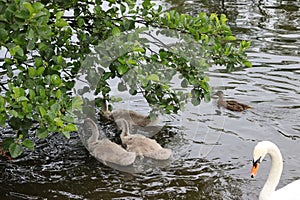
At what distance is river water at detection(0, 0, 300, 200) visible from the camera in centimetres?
570

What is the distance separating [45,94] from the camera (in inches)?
184

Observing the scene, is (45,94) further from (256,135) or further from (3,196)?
(256,135)

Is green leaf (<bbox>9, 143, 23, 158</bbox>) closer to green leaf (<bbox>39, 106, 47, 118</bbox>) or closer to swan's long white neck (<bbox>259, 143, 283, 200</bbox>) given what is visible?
green leaf (<bbox>39, 106, 47, 118</bbox>)

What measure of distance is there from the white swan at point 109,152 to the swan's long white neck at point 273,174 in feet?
5.67

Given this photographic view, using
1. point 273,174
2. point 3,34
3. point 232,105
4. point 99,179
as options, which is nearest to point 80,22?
point 3,34

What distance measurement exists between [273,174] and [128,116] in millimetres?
2654

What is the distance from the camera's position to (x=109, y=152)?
21.0 ft

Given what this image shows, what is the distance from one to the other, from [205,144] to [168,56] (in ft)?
5.31

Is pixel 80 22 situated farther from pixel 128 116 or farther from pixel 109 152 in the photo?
pixel 128 116

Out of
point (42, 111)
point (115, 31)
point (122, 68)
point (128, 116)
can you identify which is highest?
point (115, 31)

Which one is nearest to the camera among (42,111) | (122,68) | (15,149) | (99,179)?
(42,111)

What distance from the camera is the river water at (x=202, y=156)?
5695mm

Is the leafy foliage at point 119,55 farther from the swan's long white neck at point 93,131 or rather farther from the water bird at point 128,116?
the water bird at point 128,116

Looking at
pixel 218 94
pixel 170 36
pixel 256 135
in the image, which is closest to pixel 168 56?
pixel 170 36
